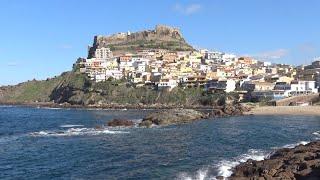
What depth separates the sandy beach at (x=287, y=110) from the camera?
292 ft

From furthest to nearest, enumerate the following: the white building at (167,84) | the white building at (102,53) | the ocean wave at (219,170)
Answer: the white building at (102,53) → the white building at (167,84) → the ocean wave at (219,170)

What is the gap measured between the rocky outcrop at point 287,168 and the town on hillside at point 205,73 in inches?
3175

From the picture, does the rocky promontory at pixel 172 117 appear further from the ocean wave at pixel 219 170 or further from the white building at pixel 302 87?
the white building at pixel 302 87

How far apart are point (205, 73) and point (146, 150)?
103488 mm

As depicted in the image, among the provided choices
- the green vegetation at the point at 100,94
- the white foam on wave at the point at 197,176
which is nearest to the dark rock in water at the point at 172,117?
the white foam on wave at the point at 197,176

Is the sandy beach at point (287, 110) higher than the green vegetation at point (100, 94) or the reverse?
the reverse

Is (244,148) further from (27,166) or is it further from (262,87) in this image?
(262,87)

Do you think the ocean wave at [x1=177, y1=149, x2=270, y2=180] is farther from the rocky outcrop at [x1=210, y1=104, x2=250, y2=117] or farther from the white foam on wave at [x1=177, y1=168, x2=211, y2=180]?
the rocky outcrop at [x1=210, y1=104, x2=250, y2=117]

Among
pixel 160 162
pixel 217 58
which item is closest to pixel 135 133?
pixel 160 162

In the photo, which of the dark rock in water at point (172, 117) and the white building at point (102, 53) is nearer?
the dark rock in water at point (172, 117)

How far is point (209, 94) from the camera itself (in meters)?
125

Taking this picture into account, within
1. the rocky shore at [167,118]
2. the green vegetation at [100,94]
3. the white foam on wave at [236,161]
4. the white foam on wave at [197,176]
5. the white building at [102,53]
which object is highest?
the white building at [102,53]

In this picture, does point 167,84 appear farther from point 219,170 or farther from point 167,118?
point 219,170

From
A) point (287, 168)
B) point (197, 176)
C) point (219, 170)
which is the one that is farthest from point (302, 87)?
point (287, 168)
